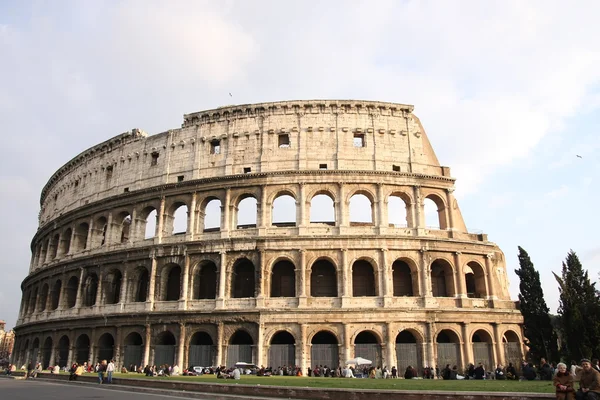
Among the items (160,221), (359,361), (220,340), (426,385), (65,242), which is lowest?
(426,385)

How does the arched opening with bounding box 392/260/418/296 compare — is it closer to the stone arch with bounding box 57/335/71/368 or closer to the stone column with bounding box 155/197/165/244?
the stone column with bounding box 155/197/165/244

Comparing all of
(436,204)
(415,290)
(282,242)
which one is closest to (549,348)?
(415,290)

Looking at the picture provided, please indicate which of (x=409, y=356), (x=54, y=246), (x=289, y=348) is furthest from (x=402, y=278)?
(x=54, y=246)

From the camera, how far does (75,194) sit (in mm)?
35594

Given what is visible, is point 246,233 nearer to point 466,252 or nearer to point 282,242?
point 282,242

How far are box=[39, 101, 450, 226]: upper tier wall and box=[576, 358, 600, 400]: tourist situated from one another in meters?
18.9

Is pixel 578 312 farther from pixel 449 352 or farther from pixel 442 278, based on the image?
pixel 442 278

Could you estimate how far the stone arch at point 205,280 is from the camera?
2675 centimetres

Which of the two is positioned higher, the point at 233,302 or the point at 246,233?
the point at 246,233

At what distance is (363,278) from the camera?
2612 cm

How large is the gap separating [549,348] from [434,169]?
11614mm

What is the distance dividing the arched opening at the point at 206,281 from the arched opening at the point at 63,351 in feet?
36.2

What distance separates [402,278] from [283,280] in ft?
22.4

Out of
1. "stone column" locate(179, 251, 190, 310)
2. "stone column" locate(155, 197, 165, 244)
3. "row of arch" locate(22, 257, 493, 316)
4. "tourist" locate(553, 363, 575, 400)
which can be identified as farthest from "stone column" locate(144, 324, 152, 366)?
"tourist" locate(553, 363, 575, 400)
